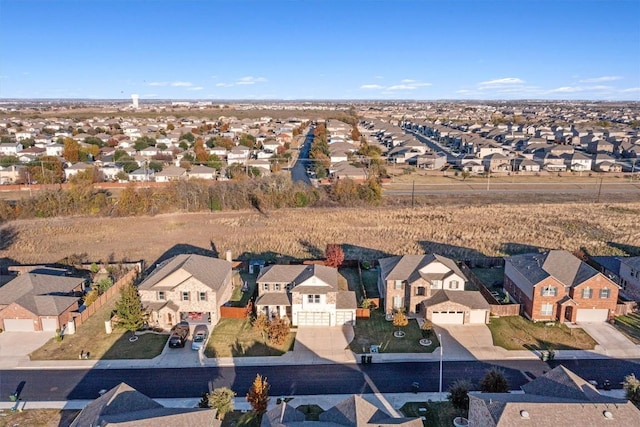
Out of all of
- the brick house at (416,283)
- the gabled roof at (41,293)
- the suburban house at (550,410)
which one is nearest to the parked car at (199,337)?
the gabled roof at (41,293)

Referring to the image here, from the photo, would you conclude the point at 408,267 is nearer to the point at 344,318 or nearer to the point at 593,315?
the point at 344,318

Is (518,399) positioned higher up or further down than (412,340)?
higher up

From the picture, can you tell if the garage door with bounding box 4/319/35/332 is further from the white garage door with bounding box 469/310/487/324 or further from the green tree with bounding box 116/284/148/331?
the white garage door with bounding box 469/310/487/324

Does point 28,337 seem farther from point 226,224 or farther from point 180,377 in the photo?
point 226,224

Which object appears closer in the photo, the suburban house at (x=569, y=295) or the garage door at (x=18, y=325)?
the garage door at (x=18, y=325)

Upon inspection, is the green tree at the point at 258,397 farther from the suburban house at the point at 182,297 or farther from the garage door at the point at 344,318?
the suburban house at the point at 182,297

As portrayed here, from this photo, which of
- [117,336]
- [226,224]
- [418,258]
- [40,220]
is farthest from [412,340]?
[40,220]

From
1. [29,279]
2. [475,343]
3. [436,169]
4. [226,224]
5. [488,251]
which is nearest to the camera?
[475,343]
